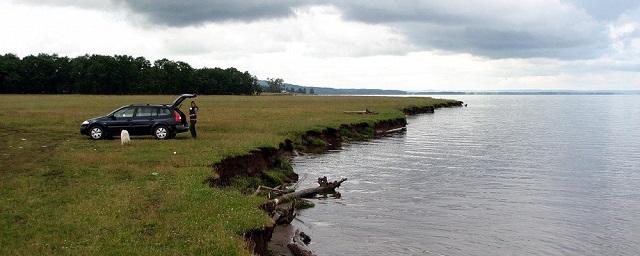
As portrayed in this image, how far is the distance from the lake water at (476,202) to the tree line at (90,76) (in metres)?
131

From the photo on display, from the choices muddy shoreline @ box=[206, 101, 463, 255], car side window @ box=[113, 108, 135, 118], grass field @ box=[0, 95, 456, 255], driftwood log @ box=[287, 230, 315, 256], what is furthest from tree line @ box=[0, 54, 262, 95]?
driftwood log @ box=[287, 230, 315, 256]

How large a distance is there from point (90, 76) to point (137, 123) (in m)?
135

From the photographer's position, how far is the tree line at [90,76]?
488 feet

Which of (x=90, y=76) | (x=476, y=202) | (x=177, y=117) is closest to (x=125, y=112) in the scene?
(x=177, y=117)

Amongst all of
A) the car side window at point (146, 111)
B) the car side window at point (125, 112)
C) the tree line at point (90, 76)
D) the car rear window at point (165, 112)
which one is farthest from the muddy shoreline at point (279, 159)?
the tree line at point (90, 76)

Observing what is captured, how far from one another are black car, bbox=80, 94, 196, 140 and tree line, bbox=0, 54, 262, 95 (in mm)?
129951

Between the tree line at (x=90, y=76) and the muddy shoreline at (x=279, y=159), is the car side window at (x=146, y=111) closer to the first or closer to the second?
the muddy shoreline at (x=279, y=159)

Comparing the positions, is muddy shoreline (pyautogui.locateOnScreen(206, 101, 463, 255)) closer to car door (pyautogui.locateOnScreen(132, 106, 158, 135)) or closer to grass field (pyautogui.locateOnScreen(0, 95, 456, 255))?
grass field (pyautogui.locateOnScreen(0, 95, 456, 255))

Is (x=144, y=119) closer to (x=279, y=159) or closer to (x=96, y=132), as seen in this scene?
(x=96, y=132)

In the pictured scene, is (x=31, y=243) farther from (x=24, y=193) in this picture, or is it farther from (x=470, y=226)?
(x=470, y=226)

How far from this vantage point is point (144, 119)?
3366 centimetres

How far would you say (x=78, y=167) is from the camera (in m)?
22.0

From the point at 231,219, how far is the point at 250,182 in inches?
365

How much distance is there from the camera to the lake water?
728 inches
